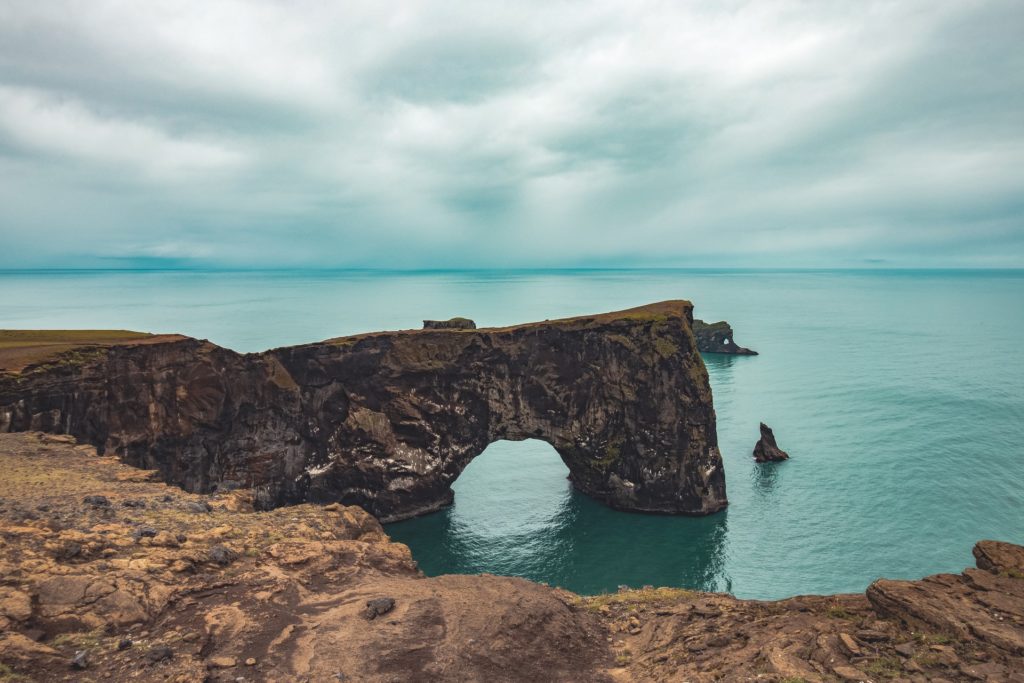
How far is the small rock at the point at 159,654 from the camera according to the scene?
46.7 ft

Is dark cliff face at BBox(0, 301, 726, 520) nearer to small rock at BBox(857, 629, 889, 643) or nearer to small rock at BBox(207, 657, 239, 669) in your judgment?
small rock at BBox(207, 657, 239, 669)

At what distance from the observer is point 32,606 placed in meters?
15.0

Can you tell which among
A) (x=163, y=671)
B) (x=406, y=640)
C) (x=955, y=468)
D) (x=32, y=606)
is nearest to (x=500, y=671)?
(x=406, y=640)

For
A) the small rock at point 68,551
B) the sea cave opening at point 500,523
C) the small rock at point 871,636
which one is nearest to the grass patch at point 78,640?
the small rock at point 68,551

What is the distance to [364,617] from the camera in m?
17.6

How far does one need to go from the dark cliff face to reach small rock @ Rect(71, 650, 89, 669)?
4090 cm

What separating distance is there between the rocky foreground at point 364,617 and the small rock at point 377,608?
0.19 feet

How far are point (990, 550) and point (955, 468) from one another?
5453cm

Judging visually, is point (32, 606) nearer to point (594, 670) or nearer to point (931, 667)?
point (594, 670)

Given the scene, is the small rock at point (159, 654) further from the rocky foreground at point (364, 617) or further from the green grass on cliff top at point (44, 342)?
the green grass on cliff top at point (44, 342)

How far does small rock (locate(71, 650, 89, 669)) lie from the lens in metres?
13.4

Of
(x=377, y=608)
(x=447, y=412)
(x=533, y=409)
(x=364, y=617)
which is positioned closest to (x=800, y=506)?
(x=533, y=409)

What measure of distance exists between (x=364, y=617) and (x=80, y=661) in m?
7.27

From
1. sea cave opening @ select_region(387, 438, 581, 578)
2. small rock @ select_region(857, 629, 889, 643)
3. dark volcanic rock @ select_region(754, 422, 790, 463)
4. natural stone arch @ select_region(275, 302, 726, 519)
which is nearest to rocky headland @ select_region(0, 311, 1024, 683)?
small rock @ select_region(857, 629, 889, 643)
